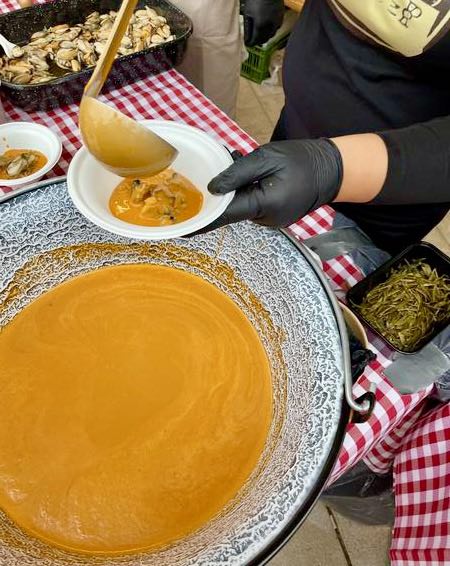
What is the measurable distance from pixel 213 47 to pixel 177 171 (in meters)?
0.77

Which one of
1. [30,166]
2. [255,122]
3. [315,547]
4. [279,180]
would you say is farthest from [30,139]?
[255,122]

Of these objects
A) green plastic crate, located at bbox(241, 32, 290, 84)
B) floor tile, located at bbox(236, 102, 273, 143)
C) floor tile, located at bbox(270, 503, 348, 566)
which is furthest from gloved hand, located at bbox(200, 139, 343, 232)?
green plastic crate, located at bbox(241, 32, 290, 84)

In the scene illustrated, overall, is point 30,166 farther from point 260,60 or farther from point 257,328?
point 260,60

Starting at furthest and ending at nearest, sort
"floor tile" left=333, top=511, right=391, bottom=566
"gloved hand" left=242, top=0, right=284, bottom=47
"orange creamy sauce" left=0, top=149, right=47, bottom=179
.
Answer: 1. "floor tile" left=333, top=511, right=391, bottom=566
2. "gloved hand" left=242, top=0, right=284, bottom=47
3. "orange creamy sauce" left=0, top=149, right=47, bottom=179

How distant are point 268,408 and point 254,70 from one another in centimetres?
229

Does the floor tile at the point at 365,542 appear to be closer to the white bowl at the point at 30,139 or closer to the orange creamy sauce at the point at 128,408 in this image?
the orange creamy sauce at the point at 128,408

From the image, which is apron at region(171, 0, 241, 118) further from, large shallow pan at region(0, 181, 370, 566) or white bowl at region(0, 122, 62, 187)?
large shallow pan at region(0, 181, 370, 566)

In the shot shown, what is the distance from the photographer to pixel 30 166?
101 centimetres

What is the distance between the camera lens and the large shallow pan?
66cm

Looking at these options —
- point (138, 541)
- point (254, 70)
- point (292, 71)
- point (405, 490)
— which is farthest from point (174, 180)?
point (254, 70)

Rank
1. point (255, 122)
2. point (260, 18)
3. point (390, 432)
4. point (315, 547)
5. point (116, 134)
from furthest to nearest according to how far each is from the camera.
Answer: point (255, 122), point (315, 547), point (260, 18), point (390, 432), point (116, 134)

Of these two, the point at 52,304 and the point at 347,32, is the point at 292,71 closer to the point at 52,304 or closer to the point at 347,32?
the point at 347,32

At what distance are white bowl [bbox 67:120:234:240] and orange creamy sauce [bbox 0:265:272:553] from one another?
240mm

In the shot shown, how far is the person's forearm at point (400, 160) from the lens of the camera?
82cm
